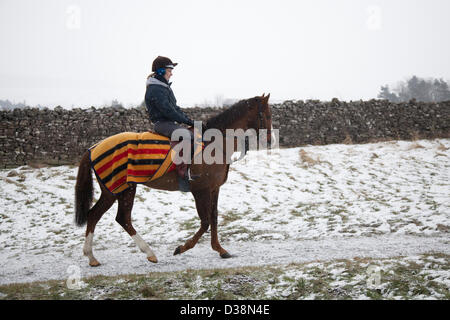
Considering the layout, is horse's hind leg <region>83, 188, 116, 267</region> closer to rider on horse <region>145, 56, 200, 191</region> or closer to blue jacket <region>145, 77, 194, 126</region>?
rider on horse <region>145, 56, 200, 191</region>

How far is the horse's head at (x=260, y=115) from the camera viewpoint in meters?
5.57

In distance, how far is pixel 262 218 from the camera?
852 cm

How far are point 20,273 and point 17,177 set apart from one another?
7.10 metres

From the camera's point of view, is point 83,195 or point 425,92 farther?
point 425,92

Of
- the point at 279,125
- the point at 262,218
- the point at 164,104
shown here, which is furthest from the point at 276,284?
the point at 279,125

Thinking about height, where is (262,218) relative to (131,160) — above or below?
below

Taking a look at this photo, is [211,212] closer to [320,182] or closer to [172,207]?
[172,207]

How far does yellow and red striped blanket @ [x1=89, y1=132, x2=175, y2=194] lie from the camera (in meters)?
5.34

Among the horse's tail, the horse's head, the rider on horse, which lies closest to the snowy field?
the horse's tail

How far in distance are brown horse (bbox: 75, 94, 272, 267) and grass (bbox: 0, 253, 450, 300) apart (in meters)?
0.94

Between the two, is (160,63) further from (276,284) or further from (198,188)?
(276,284)

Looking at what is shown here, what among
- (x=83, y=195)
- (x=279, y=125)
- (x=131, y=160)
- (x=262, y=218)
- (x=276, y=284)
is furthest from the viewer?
(x=279, y=125)

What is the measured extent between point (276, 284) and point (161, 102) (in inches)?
122
